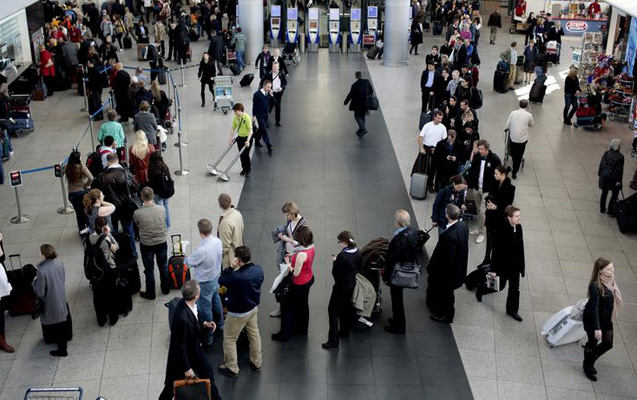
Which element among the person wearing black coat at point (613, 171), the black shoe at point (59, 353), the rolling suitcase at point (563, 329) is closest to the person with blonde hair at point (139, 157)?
the black shoe at point (59, 353)

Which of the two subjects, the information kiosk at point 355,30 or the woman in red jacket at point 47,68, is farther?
the information kiosk at point 355,30

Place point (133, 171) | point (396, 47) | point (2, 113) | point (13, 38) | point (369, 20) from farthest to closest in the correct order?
point (369, 20) < point (396, 47) < point (13, 38) < point (2, 113) < point (133, 171)

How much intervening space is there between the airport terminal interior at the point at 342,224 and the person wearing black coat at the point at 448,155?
66cm

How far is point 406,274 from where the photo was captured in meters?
8.59

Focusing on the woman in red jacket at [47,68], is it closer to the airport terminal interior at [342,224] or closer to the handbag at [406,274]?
the airport terminal interior at [342,224]

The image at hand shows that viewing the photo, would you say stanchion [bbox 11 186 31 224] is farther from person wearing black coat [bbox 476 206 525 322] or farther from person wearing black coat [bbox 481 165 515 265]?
person wearing black coat [bbox 476 206 525 322]

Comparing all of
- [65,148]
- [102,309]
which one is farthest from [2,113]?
[102,309]

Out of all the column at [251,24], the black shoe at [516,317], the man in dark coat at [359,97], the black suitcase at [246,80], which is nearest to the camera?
the black shoe at [516,317]

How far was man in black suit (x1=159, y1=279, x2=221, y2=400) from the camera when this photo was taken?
6766 millimetres

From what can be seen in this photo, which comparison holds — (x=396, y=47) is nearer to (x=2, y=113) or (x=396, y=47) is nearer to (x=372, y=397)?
(x=2, y=113)

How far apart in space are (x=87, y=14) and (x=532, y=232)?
2103 centimetres

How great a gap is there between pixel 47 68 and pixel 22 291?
38.3ft

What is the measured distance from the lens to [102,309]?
29.9 ft

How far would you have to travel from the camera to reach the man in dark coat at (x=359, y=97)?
1568cm
